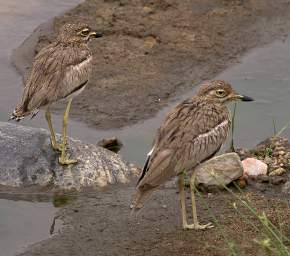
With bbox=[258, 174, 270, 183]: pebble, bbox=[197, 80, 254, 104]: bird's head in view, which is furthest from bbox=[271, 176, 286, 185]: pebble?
bbox=[197, 80, 254, 104]: bird's head

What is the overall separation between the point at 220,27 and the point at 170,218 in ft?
13.6

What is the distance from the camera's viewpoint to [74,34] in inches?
346

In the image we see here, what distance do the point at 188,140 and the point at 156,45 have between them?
3707 millimetres

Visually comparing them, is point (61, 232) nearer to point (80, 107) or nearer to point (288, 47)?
point (80, 107)

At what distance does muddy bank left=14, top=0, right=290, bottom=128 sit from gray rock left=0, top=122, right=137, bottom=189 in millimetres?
914

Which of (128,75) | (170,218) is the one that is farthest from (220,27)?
(170,218)

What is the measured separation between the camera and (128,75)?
1019cm

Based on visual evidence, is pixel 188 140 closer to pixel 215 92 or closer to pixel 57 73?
pixel 215 92

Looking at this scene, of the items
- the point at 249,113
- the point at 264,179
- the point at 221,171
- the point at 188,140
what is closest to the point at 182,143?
the point at 188,140

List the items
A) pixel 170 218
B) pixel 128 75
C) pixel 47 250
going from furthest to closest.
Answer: pixel 128 75
pixel 170 218
pixel 47 250

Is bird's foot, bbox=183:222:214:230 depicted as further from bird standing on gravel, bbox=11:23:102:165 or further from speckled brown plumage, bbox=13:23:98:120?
speckled brown plumage, bbox=13:23:98:120

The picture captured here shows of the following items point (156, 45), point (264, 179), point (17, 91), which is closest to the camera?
point (264, 179)

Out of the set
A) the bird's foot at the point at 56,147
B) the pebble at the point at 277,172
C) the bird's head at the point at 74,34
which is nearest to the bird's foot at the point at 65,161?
the bird's foot at the point at 56,147

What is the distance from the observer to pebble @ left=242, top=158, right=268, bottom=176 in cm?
823
